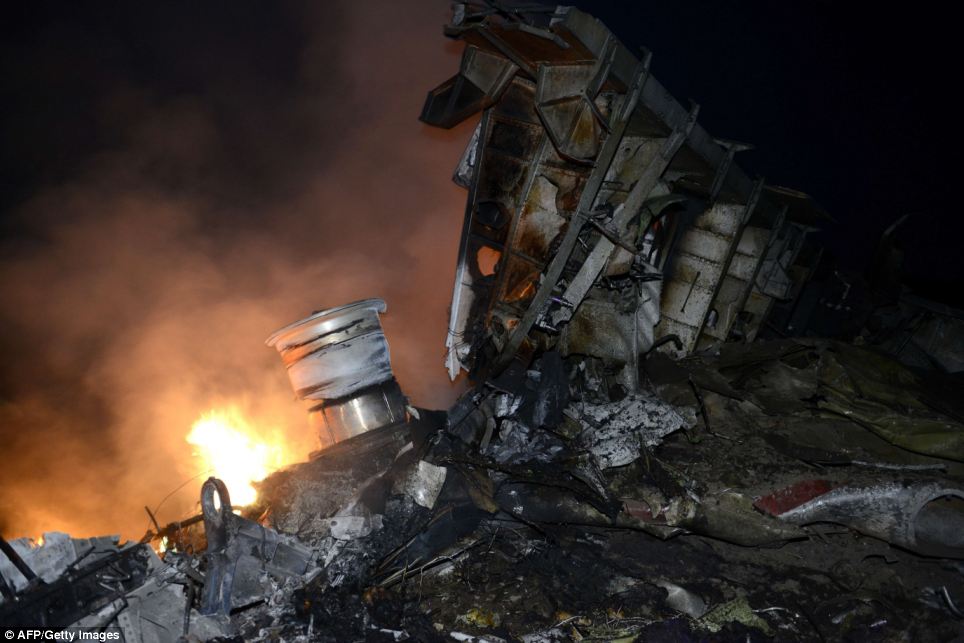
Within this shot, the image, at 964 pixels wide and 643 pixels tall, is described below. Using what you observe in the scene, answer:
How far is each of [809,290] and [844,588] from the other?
613cm

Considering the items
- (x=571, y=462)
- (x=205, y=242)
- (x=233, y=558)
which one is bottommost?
(x=571, y=462)

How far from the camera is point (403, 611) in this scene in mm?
3361

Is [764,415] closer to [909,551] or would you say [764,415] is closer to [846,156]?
[909,551]

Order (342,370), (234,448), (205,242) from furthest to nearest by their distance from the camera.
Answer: (205,242), (234,448), (342,370)

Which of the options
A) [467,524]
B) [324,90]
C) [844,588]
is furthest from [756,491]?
[324,90]

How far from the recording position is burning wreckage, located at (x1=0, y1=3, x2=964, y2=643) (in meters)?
3.28

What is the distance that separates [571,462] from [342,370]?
2372mm

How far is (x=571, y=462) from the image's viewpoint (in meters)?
4.55

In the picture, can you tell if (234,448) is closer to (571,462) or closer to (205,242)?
(205,242)

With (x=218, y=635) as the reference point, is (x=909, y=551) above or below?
below

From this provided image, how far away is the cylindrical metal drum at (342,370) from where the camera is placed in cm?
506

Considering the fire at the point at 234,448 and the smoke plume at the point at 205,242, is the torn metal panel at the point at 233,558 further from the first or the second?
the smoke plume at the point at 205,242

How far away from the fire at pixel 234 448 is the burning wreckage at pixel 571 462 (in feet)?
4.66

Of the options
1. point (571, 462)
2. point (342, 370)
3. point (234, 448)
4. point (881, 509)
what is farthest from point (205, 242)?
point (881, 509)
